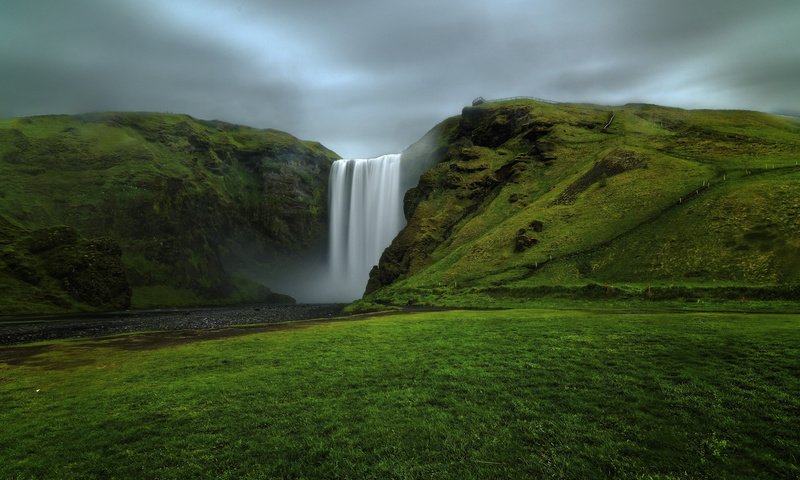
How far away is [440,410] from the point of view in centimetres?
1413

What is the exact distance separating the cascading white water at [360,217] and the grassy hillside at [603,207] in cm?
2385

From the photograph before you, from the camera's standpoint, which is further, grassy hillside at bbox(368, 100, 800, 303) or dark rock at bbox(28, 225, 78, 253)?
dark rock at bbox(28, 225, 78, 253)

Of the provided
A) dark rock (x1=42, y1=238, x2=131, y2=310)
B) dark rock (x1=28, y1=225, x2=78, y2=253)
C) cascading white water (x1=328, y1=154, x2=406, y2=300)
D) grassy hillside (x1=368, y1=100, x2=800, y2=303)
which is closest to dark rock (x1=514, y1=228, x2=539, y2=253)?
grassy hillside (x1=368, y1=100, x2=800, y2=303)

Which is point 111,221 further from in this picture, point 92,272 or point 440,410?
point 440,410

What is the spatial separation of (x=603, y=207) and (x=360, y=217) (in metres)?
103

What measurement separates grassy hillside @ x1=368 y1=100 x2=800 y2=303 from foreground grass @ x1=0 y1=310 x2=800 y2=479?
26641 millimetres

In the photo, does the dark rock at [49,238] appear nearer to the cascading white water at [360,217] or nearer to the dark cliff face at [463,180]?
the cascading white water at [360,217]

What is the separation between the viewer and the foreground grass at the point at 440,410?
10477 millimetres

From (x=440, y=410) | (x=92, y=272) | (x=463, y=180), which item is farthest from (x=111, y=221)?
(x=440, y=410)

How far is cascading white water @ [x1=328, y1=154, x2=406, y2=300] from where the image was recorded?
149250 mm

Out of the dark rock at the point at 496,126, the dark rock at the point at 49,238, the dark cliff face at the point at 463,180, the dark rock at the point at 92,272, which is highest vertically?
the dark rock at the point at 496,126

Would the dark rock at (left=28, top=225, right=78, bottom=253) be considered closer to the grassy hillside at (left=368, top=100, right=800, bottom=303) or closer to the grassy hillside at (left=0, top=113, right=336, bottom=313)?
the grassy hillside at (left=0, top=113, right=336, bottom=313)

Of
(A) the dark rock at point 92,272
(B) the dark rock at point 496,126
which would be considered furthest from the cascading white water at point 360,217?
(A) the dark rock at point 92,272

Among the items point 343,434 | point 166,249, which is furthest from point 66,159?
point 343,434
